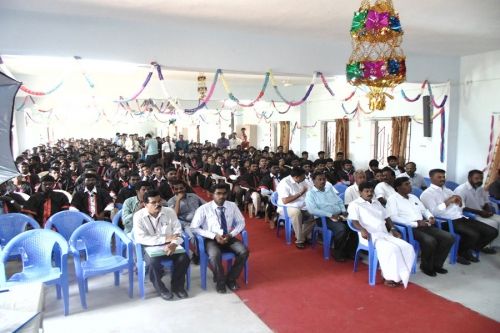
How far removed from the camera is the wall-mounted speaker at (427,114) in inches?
366

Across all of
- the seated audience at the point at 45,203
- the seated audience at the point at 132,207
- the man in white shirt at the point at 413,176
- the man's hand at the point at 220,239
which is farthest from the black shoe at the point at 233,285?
the man in white shirt at the point at 413,176

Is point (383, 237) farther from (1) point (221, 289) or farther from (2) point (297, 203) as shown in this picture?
(1) point (221, 289)

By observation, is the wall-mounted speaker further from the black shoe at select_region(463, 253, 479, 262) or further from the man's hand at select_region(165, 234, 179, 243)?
the man's hand at select_region(165, 234, 179, 243)

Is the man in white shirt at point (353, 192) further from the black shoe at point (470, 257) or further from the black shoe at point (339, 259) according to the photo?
the black shoe at point (470, 257)

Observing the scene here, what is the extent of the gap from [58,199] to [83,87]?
781cm

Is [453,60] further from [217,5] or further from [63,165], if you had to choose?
[63,165]

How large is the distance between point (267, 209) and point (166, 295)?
3683 mm

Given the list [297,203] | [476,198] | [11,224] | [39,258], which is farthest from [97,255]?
[476,198]

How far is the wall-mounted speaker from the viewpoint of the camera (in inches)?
366

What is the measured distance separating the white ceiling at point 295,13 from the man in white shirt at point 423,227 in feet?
7.91

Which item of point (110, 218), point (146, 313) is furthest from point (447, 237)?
point (110, 218)

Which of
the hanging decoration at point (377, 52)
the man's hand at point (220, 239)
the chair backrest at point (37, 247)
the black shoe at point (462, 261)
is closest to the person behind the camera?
the hanging decoration at point (377, 52)

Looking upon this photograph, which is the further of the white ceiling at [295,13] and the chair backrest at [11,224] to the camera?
the white ceiling at [295,13]

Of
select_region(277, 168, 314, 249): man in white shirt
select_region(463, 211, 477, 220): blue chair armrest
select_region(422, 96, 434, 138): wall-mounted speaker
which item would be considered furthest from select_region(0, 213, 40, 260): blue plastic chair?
select_region(422, 96, 434, 138): wall-mounted speaker
